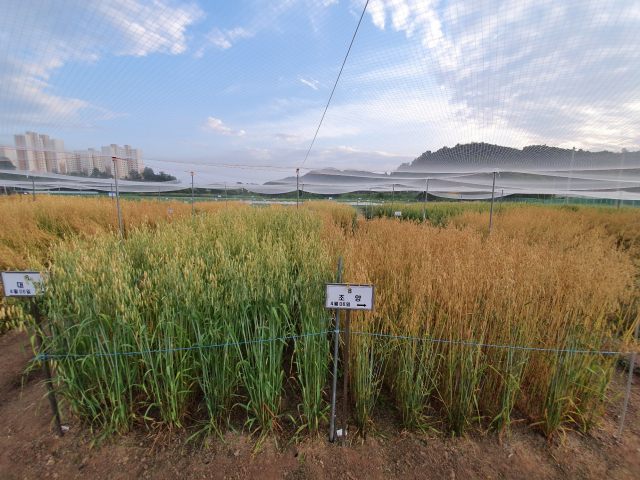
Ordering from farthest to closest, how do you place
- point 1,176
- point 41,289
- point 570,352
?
point 1,176 < point 570,352 < point 41,289

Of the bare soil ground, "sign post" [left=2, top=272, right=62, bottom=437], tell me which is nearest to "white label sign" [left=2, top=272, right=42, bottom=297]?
"sign post" [left=2, top=272, right=62, bottom=437]

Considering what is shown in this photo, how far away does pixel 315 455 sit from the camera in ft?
5.44

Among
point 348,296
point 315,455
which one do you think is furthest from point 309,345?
point 315,455

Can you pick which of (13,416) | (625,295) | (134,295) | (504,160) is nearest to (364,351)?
(134,295)

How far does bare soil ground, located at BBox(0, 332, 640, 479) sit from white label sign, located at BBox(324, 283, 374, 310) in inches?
36.4

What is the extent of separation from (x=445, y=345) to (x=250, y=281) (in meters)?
1.46

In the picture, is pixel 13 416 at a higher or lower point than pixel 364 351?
lower

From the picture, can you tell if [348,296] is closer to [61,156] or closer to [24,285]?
[24,285]

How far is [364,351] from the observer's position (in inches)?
73.9

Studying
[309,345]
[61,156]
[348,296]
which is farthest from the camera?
[61,156]

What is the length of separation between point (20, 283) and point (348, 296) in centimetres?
200

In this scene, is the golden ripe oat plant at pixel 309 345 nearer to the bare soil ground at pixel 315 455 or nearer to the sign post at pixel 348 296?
the bare soil ground at pixel 315 455

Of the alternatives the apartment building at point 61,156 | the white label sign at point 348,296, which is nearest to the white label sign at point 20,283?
the white label sign at point 348,296

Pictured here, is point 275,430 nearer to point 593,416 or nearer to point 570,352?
point 570,352
